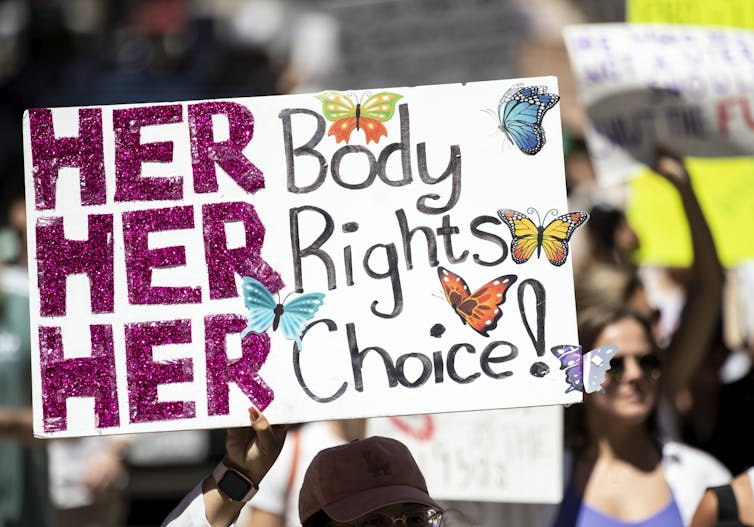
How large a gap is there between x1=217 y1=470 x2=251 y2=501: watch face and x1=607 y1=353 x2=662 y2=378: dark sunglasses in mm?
1363

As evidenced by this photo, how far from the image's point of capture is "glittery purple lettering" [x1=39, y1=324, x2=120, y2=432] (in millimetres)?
2920

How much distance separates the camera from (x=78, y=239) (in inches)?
117

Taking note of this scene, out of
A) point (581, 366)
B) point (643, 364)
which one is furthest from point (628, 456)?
point (581, 366)

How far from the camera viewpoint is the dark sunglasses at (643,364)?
3.89 metres

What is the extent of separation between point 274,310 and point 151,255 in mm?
294

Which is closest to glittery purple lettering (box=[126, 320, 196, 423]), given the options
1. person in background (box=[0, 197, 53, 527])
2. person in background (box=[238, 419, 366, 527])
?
person in background (box=[238, 419, 366, 527])

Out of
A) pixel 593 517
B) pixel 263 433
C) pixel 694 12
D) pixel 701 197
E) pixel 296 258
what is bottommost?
pixel 593 517

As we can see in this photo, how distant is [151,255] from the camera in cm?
298

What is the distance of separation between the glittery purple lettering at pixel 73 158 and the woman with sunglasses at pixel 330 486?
0.61 metres

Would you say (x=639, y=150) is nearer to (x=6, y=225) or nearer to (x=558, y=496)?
(x=558, y=496)

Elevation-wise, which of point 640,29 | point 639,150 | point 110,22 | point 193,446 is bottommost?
point 193,446

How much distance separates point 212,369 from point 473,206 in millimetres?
668

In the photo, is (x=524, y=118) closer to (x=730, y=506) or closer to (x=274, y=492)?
(x=730, y=506)

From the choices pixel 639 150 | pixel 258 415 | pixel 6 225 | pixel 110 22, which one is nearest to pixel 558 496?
pixel 639 150
